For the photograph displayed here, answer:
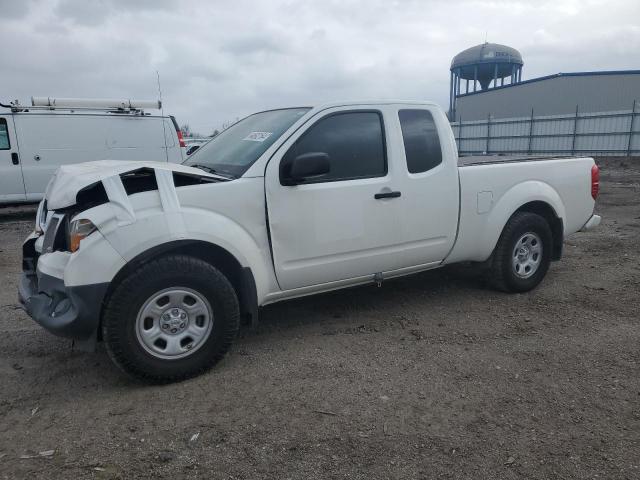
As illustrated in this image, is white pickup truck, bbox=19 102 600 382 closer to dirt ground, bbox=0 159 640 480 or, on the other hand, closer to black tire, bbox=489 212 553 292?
black tire, bbox=489 212 553 292

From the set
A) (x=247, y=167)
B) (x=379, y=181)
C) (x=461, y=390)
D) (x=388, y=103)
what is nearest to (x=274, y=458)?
(x=461, y=390)

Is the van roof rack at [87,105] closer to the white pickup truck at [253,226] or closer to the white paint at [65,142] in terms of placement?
the white paint at [65,142]

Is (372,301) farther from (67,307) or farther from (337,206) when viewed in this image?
(67,307)

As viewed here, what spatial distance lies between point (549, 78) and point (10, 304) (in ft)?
108

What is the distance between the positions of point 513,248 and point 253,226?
2713mm

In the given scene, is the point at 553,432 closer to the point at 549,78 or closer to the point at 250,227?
the point at 250,227

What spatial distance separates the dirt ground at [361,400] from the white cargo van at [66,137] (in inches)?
255

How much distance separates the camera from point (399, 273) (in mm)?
4309

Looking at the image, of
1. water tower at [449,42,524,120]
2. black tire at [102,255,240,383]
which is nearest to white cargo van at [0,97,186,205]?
black tire at [102,255,240,383]

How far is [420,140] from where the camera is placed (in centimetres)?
429

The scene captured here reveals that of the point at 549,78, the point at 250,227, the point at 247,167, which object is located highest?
the point at 549,78

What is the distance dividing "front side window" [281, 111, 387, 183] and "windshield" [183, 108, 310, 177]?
196mm

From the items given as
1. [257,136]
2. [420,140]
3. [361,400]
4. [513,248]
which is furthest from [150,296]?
[513,248]

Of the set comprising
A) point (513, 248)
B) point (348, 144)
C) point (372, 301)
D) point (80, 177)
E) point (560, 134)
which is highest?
point (348, 144)
